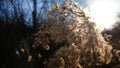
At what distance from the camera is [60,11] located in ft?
42.1

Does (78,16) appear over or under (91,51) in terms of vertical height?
over

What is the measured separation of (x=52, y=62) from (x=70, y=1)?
2.58 m

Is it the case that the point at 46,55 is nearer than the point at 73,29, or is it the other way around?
the point at 73,29

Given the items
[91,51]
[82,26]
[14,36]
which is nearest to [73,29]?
[82,26]

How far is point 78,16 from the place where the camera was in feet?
41.0

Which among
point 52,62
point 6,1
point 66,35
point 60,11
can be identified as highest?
point 6,1

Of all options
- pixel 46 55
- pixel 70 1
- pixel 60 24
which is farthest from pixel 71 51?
pixel 46 55

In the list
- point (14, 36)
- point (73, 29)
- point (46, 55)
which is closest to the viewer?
point (73, 29)

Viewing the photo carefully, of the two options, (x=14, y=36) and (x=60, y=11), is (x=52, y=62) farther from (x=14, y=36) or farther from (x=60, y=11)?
(x=14, y=36)

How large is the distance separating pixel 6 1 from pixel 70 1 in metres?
9.71

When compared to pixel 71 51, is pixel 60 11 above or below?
above

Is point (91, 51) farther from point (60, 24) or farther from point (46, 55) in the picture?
point (46, 55)

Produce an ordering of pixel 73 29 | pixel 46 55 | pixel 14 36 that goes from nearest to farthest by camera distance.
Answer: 1. pixel 73 29
2. pixel 46 55
3. pixel 14 36

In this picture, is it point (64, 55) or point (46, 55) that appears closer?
point (64, 55)
